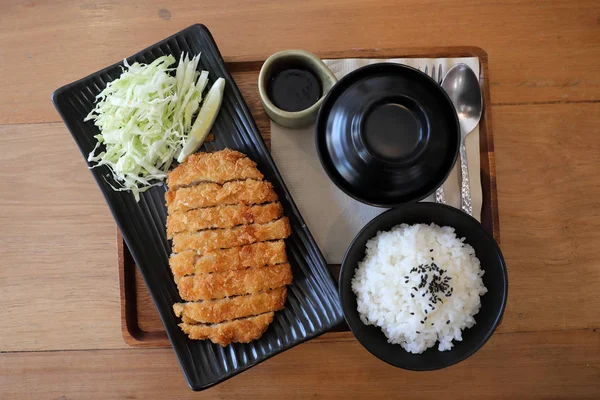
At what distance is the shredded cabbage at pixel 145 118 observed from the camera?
6.84 feet

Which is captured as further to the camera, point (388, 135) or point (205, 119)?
point (205, 119)

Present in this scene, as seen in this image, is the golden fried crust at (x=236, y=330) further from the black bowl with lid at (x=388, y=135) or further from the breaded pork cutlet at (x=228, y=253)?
the black bowl with lid at (x=388, y=135)

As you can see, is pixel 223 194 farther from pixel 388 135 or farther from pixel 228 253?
pixel 388 135

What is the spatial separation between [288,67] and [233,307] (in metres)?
1.08

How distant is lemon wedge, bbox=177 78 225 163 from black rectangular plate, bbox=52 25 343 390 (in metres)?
0.05

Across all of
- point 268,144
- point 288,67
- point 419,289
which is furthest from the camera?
point 268,144

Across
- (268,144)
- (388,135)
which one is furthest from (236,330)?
(388,135)

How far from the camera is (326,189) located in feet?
6.85

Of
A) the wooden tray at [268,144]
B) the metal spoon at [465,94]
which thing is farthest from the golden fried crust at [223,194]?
the metal spoon at [465,94]

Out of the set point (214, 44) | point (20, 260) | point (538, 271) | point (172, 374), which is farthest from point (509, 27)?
point (20, 260)

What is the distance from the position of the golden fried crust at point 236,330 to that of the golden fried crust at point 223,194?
0.50 m

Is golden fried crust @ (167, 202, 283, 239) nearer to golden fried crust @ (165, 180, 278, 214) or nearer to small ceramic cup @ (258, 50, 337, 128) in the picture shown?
golden fried crust @ (165, 180, 278, 214)

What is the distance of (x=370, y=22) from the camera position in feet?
7.50

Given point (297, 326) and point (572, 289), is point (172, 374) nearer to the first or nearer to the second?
point (297, 326)
